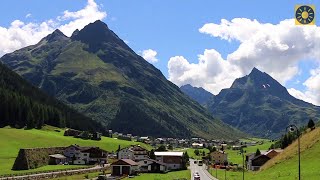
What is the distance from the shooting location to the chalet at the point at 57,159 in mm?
174750

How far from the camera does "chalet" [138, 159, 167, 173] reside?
16725 centimetres

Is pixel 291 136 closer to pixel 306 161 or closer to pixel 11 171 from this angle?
pixel 306 161

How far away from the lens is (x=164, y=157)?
7279 inches

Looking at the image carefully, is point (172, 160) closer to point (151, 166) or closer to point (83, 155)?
point (151, 166)

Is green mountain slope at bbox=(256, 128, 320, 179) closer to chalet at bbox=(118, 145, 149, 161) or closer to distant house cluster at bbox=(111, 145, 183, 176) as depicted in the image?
distant house cluster at bbox=(111, 145, 183, 176)

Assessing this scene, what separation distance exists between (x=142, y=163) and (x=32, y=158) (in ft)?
130

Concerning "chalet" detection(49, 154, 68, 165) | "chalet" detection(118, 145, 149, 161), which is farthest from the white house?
"chalet" detection(118, 145, 149, 161)

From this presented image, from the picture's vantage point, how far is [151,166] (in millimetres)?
168375

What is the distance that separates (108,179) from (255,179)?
1761 inches

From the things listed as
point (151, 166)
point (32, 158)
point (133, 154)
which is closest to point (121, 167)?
point (151, 166)

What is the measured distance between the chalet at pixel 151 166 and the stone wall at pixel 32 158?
A: 35723 mm

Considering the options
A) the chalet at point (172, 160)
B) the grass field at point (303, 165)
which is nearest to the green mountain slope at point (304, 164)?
the grass field at point (303, 165)

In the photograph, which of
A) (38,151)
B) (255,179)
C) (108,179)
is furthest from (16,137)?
(255,179)

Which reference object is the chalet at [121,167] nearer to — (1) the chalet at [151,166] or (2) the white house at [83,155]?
(1) the chalet at [151,166]
